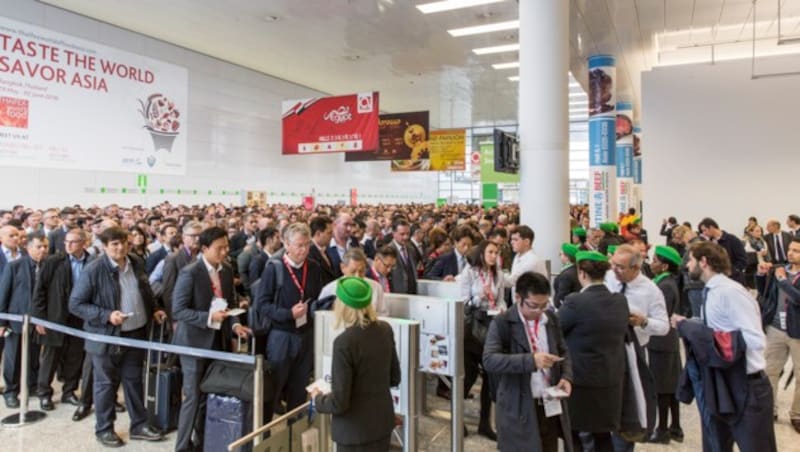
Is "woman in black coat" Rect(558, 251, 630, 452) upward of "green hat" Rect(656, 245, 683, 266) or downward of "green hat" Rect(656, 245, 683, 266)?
downward

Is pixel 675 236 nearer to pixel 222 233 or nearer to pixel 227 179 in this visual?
pixel 222 233

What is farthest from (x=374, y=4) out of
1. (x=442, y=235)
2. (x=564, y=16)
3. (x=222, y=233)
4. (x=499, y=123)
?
(x=499, y=123)

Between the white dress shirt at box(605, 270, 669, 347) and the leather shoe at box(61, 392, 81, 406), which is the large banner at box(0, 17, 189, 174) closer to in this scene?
the leather shoe at box(61, 392, 81, 406)

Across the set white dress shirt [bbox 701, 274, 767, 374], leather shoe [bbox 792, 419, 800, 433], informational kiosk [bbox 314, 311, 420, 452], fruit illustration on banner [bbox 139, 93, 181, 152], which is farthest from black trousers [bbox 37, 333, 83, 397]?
fruit illustration on banner [bbox 139, 93, 181, 152]

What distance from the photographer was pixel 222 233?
12.6ft

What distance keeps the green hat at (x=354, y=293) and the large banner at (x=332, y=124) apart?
939 centimetres

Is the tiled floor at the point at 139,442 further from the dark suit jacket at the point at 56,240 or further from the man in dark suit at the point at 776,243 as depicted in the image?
the man in dark suit at the point at 776,243

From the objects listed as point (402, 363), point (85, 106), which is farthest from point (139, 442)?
point (85, 106)

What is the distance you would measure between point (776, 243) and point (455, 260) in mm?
8168

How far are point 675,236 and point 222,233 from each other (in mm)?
8112

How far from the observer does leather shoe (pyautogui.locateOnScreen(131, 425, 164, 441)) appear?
13.7 feet

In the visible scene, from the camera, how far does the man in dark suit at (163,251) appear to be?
5.82m

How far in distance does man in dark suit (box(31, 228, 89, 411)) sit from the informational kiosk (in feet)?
9.15

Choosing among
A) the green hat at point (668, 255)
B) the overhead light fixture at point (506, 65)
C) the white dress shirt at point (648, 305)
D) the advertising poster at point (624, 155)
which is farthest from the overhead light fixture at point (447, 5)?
the advertising poster at point (624, 155)
